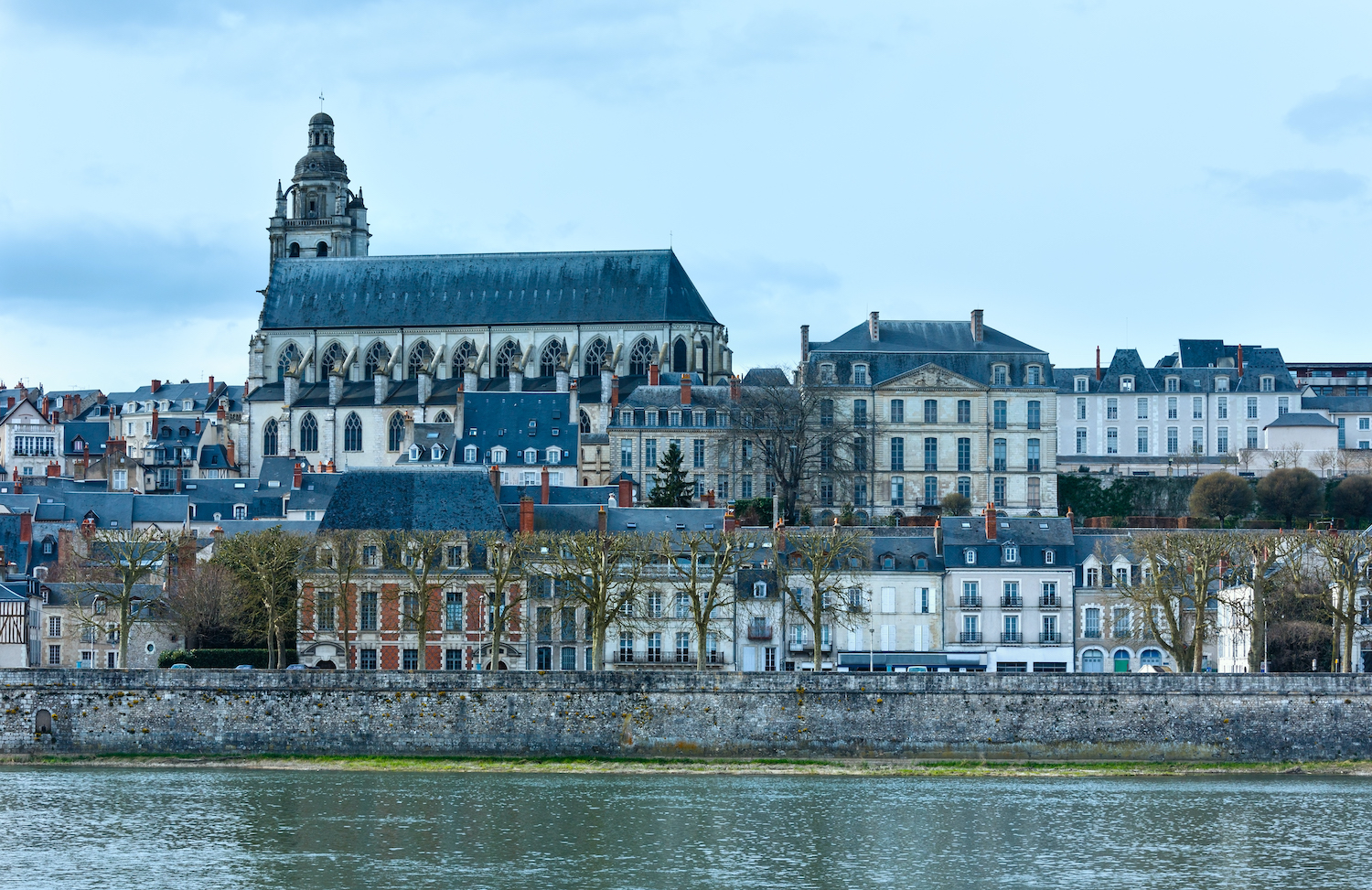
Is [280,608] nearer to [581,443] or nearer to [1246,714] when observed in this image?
[1246,714]

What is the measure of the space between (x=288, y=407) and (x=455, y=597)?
38321 mm

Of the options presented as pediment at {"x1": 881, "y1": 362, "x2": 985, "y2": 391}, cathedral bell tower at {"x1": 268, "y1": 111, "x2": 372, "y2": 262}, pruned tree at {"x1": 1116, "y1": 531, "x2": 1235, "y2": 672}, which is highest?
cathedral bell tower at {"x1": 268, "y1": 111, "x2": 372, "y2": 262}

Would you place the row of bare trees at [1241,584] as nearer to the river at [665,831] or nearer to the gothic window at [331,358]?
the river at [665,831]

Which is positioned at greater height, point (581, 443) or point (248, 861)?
point (581, 443)

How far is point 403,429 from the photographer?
274ft

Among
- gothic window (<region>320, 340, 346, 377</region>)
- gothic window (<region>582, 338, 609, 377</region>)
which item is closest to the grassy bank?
gothic window (<region>582, 338, 609, 377</region>)

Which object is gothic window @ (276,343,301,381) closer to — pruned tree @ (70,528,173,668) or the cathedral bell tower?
the cathedral bell tower

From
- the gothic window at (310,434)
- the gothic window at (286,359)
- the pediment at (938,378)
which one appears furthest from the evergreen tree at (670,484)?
the gothic window at (286,359)

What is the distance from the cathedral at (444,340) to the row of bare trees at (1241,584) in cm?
3255

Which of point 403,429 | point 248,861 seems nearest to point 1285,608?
point 248,861

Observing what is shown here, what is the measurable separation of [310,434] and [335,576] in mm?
36996

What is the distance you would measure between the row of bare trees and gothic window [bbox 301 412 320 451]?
41.3 metres

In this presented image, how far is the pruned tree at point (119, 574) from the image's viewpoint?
157 ft

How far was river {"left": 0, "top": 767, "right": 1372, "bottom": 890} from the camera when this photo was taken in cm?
3148
